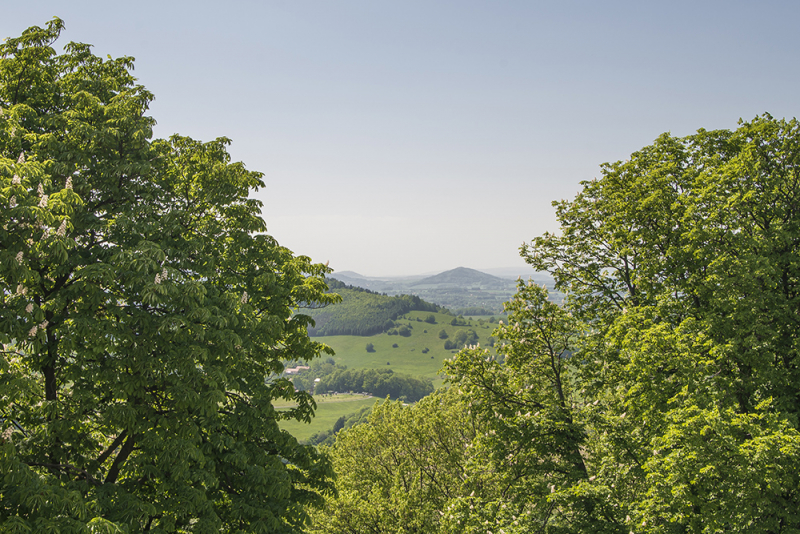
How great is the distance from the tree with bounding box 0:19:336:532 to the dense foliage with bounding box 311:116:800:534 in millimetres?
8538

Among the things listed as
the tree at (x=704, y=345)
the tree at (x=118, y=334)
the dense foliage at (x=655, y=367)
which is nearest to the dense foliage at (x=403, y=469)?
the dense foliage at (x=655, y=367)

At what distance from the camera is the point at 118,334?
9.98 m

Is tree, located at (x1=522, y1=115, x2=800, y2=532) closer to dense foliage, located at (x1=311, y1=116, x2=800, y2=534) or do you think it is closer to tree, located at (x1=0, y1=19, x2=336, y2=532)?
dense foliage, located at (x1=311, y1=116, x2=800, y2=534)

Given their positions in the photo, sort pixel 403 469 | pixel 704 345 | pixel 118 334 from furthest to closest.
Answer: pixel 403 469 → pixel 704 345 → pixel 118 334

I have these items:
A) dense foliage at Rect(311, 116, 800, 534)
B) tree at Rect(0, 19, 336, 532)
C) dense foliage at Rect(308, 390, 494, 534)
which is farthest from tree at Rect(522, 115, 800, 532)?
tree at Rect(0, 19, 336, 532)

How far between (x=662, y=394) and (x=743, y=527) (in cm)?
398

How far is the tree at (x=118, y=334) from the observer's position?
9.01 metres

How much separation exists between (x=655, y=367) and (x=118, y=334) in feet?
51.7

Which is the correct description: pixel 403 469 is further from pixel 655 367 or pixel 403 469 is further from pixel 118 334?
pixel 118 334

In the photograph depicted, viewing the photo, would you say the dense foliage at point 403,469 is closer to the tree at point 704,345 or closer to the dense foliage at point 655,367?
the dense foliage at point 655,367

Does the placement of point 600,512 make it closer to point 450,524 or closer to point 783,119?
point 450,524

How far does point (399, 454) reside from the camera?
2945 cm

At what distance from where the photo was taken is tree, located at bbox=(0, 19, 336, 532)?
355 inches

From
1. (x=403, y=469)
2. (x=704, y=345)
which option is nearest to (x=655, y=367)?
(x=704, y=345)
